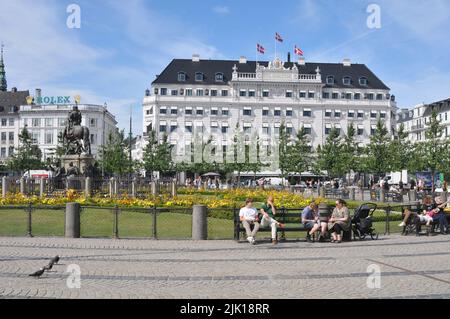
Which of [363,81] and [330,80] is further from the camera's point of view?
[363,81]

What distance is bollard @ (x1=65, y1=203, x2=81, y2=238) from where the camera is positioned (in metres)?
18.1

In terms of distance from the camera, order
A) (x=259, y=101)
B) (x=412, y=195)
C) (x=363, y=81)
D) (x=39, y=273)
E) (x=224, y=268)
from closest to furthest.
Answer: (x=39, y=273)
(x=224, y=268)
(x=412, y=195)
(x=259, y=101)
(x=363, y=81)

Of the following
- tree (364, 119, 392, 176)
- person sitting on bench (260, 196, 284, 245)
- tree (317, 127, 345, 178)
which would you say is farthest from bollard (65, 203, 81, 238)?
tree (317, 127, 345, 178)

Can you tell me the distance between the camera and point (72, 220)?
18.1 m


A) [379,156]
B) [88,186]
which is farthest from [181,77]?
[88,186]

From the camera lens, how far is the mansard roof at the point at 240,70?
3755 inches

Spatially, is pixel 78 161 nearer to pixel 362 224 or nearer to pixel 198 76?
pixel 362 224

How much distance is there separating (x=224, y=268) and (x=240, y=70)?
8682 cm

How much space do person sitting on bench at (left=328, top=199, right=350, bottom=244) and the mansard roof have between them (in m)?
77.8

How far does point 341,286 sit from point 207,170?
7609 cm

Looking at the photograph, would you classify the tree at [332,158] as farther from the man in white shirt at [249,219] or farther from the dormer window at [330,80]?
→ the man in white shirt at [249,219]

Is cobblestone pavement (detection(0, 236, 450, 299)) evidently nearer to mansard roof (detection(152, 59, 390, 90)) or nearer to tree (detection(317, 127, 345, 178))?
tree (detection(317, 127, 345, 178))
